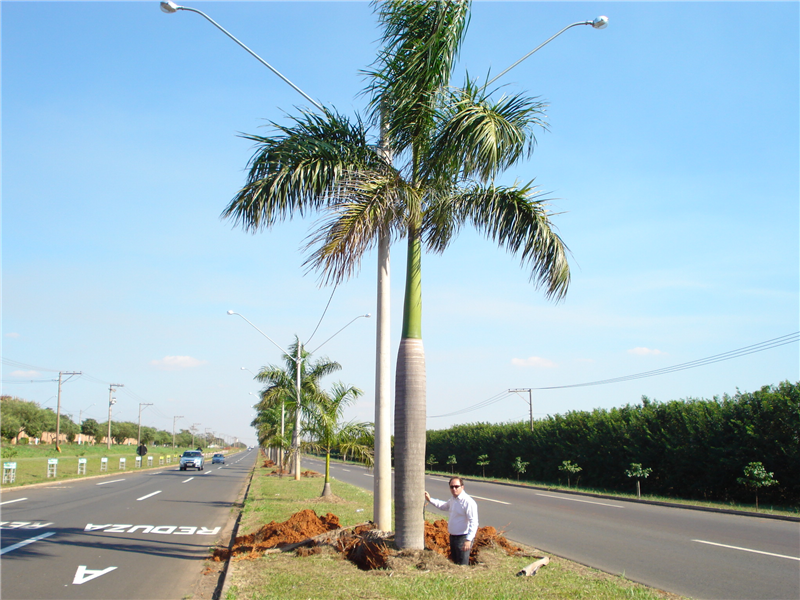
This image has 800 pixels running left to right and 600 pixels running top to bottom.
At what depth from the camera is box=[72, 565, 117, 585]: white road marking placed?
788 centimetres

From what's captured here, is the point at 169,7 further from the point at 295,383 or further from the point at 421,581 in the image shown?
the point at 295,383

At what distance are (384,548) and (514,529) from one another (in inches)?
267

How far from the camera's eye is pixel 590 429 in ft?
99.0

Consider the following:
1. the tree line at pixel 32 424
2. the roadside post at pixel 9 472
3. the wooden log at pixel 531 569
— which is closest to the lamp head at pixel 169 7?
the wooden log at pixel 531 569

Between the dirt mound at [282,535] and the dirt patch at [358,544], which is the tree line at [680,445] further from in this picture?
the dirt mound at [282,535]

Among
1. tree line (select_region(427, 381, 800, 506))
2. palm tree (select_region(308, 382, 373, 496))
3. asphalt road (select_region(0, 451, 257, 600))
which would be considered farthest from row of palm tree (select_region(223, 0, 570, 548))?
tree line (select_region(427, 381, 800, 506))

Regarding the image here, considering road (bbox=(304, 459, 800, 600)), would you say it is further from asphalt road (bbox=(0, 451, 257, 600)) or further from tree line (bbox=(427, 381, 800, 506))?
asphalt road (bbox=(0, 451, 257, 600))

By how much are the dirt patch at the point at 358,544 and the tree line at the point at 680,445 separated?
50.0 feet

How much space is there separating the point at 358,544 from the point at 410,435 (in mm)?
1795

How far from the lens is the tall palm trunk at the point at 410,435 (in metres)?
7.32

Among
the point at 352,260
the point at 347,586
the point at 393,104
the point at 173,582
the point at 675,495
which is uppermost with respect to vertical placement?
the point at 393,104

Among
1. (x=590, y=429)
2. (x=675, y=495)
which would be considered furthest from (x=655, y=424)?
(x=590, y=429)

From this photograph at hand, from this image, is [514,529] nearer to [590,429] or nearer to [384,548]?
[384,548]

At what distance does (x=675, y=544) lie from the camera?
11.2 metres
